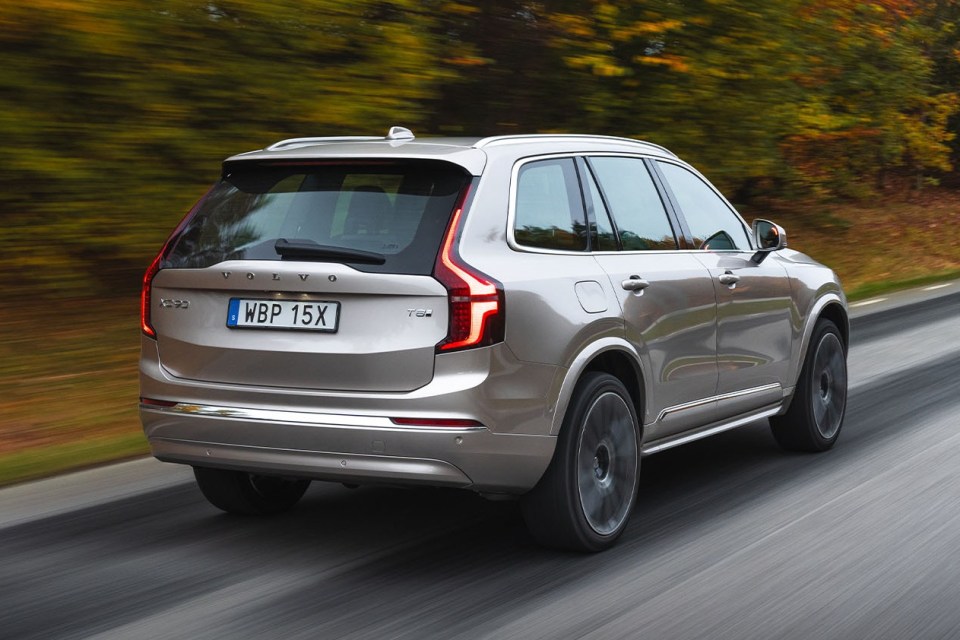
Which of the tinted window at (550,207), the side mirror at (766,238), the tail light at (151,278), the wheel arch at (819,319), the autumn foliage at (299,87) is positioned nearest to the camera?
the tinted window at (550,207)

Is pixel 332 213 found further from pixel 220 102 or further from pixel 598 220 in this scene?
pixel 220 102

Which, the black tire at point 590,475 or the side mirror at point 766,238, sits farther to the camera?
the side mirror at point 766,238

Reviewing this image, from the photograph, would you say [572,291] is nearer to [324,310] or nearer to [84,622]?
[324,310]

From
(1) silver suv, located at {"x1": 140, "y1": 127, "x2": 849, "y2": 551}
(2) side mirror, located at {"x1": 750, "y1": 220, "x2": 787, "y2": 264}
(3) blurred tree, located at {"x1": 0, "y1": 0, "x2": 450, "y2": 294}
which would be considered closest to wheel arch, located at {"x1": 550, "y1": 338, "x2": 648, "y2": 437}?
(1) silver suv, located at {"x1": 140, "y1": 127, "x2": 849, "y2": 551}

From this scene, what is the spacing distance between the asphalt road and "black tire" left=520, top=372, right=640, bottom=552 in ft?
0.39

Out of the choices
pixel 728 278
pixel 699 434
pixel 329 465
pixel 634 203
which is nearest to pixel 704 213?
pixel 728 278

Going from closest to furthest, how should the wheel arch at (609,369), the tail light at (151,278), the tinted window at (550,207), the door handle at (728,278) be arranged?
the wheel arch at (609,369) < the tinted window at (550,207) < the tail light at (151,278) < the door handle at (728,278)

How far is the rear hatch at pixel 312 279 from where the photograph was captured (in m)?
4.86

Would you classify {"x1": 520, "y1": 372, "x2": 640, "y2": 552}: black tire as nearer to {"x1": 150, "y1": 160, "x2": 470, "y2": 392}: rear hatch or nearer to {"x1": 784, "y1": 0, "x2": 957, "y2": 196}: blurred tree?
{"x1": 150, "y1": 160, "x2": 470, "y2": 392}: rear hatch

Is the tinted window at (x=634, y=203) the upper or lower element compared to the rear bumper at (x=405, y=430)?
upper

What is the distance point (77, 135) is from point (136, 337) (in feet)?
6.75

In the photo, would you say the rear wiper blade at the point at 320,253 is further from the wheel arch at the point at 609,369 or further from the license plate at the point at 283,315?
the wheel arch at the point at 609,369

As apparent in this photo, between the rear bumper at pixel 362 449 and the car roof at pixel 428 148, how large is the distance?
1054 millimetres

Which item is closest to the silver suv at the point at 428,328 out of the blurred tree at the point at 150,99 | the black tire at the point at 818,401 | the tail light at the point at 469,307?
the tail light at the point at 469,307
